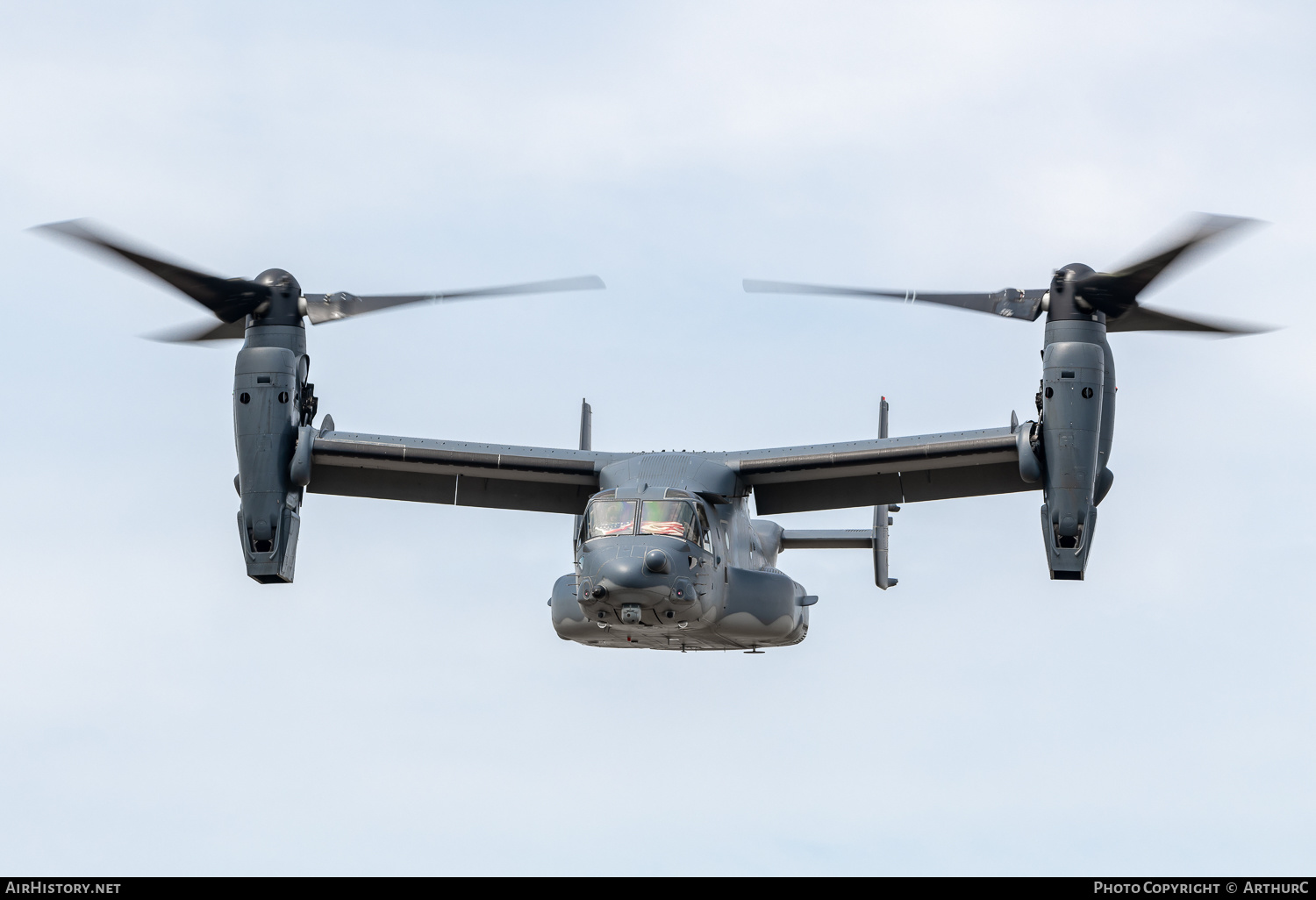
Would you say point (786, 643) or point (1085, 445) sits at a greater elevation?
point (1085, 445)

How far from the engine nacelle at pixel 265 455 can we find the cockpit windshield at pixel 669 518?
5162 mm

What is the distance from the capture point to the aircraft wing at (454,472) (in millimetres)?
22625

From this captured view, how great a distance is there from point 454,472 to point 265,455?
2.55m

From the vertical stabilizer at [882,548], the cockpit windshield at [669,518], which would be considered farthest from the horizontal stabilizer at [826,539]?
the cockpit windshield at [669,518]

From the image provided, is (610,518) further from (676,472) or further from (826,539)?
(826,539)

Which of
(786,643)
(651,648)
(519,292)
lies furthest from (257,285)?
(786,643)

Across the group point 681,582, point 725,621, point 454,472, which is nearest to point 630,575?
point 681,582

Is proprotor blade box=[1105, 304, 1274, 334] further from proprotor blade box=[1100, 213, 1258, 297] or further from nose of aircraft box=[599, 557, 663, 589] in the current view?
nose of aircraft box=[599, 557, 663, 589]

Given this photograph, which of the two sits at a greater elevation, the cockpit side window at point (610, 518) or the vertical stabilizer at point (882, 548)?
the vertical stabilizer at point (882, 548)

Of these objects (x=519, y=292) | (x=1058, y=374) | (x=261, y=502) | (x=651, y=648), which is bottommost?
(x=651, y=648)

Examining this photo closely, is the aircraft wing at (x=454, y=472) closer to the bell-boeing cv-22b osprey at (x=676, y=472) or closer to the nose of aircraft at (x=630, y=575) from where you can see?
the bell-boeing cv-22b osprey at (x=676, y=472)

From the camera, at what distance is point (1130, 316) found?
2133cm
